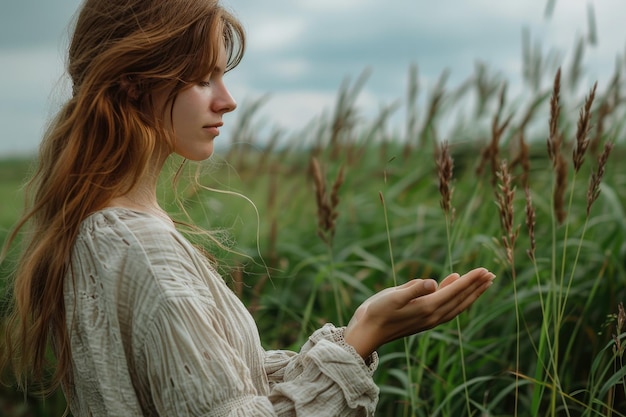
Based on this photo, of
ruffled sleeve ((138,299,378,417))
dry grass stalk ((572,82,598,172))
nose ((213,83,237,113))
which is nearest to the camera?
ruffled sleeve ((138,299,378,417))

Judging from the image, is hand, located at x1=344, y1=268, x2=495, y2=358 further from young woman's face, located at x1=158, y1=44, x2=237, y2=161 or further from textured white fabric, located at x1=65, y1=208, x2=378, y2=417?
young woman's face, located at x1=158, y1=44, x2=237, y2=161

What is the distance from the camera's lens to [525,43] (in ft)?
11.3

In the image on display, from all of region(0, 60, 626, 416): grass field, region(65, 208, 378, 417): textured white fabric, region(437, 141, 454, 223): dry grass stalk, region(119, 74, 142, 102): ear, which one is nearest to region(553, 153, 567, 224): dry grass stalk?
region(0, 60, 626, 416): grass field

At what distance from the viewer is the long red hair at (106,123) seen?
1459 millimetres

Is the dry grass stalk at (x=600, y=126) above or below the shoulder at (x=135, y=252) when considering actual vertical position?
below

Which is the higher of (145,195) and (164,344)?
(145,195)

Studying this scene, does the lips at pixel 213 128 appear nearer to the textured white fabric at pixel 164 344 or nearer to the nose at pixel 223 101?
the nose at pixel 223 101

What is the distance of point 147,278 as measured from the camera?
4.36 feet

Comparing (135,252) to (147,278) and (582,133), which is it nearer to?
(147,278)

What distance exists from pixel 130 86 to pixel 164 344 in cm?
47

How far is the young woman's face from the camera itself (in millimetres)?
1474

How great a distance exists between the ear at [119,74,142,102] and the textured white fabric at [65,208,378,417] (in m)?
0.21

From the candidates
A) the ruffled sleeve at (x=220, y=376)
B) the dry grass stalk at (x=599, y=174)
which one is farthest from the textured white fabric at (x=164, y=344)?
the dry grass stalk at (x=599, y=174)

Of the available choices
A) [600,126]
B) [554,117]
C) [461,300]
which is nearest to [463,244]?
[600,126]
